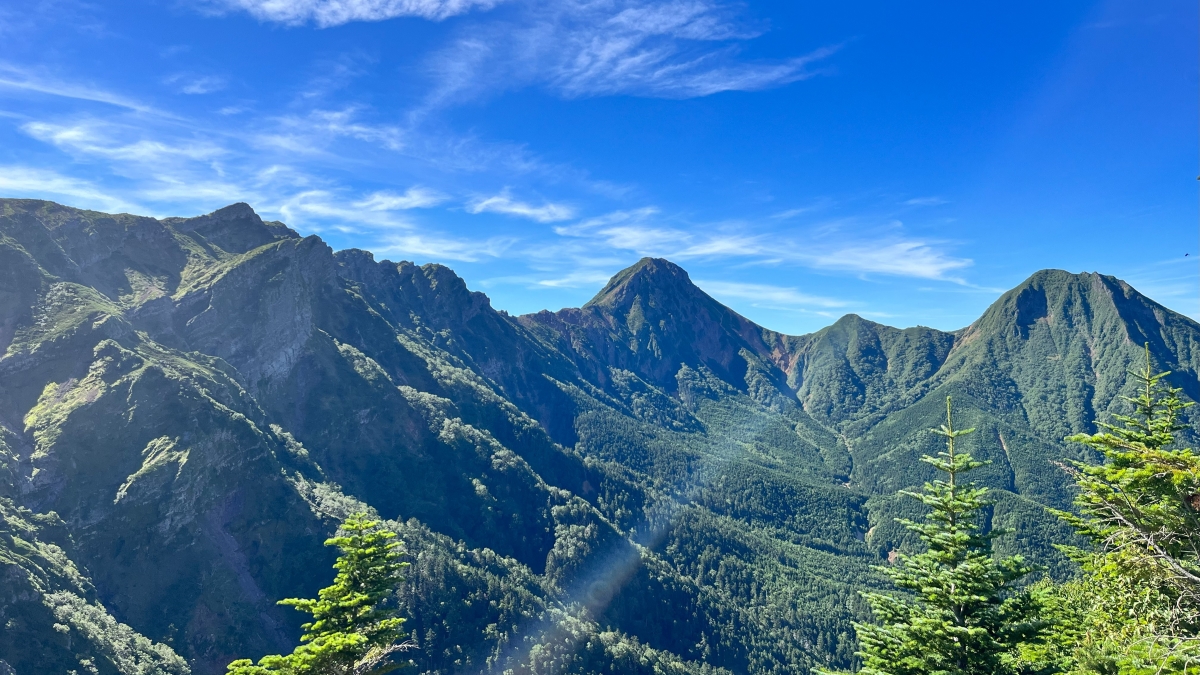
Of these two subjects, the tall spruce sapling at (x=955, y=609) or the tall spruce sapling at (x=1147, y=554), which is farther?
the tall spruce sapling at (x=955, y=609)

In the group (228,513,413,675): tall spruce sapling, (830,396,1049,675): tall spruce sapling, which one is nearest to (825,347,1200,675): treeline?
(830,396,1049,675): tall spruce sapling

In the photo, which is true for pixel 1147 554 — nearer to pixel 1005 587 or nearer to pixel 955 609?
pixel 1005 587

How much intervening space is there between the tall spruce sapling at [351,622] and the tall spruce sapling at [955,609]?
20707 mm

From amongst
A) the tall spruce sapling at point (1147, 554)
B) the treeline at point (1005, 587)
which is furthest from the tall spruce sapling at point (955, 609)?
the tall spruce sapling at point (1147, 554)

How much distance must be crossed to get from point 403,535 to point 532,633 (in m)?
48.1

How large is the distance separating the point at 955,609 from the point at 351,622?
85.6 feet

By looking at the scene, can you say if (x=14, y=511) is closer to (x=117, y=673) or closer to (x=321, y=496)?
(x=117, y=673)

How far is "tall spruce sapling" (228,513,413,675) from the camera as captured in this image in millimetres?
23469

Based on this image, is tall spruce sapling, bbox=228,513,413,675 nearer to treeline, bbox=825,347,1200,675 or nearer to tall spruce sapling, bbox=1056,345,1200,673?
treeline, bbox=825,347,1200,675

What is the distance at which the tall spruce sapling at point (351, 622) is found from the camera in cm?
2347

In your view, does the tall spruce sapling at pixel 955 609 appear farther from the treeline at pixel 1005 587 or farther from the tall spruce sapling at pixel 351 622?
the tall spruce sapling at pixel 351 622

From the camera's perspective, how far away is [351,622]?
25.5 meters

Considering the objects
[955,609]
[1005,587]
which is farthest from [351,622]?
[1005,587]

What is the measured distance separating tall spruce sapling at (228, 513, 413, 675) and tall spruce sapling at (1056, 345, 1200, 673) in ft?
86.7
